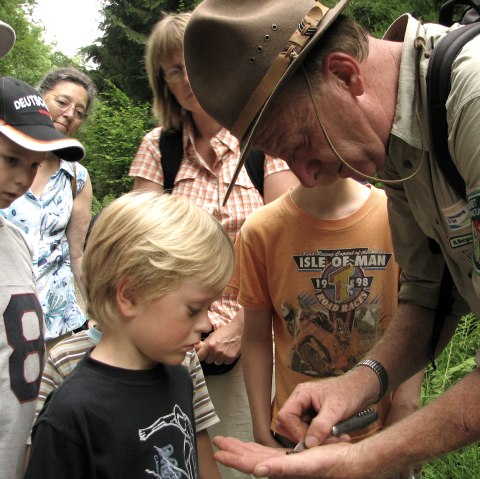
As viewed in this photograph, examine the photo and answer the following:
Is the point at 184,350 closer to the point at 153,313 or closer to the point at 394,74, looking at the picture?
the point at 153,313

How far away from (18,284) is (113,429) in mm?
699

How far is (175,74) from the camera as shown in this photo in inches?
116

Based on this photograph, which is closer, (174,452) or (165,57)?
(174,452)

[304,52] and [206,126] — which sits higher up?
[304,52]

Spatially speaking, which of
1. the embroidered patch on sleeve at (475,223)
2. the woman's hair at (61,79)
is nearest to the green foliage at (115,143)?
the woman's hair at (61,79)

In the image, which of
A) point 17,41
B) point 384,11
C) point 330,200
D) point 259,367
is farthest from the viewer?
point 17,41

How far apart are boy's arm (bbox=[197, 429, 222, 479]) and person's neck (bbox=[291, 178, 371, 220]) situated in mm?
896

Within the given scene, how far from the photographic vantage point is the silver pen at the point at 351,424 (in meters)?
1.87

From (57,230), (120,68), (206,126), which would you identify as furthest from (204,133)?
(120,68)

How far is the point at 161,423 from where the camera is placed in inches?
70.4

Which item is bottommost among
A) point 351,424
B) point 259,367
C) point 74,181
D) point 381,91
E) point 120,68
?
point 120,68

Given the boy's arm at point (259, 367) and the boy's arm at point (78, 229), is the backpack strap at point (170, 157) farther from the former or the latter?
the boy's arm at point (78, 229)

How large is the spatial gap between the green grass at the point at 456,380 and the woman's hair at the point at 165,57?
88.5 inches

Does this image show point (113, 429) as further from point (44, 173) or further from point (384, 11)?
point (384, 11)
